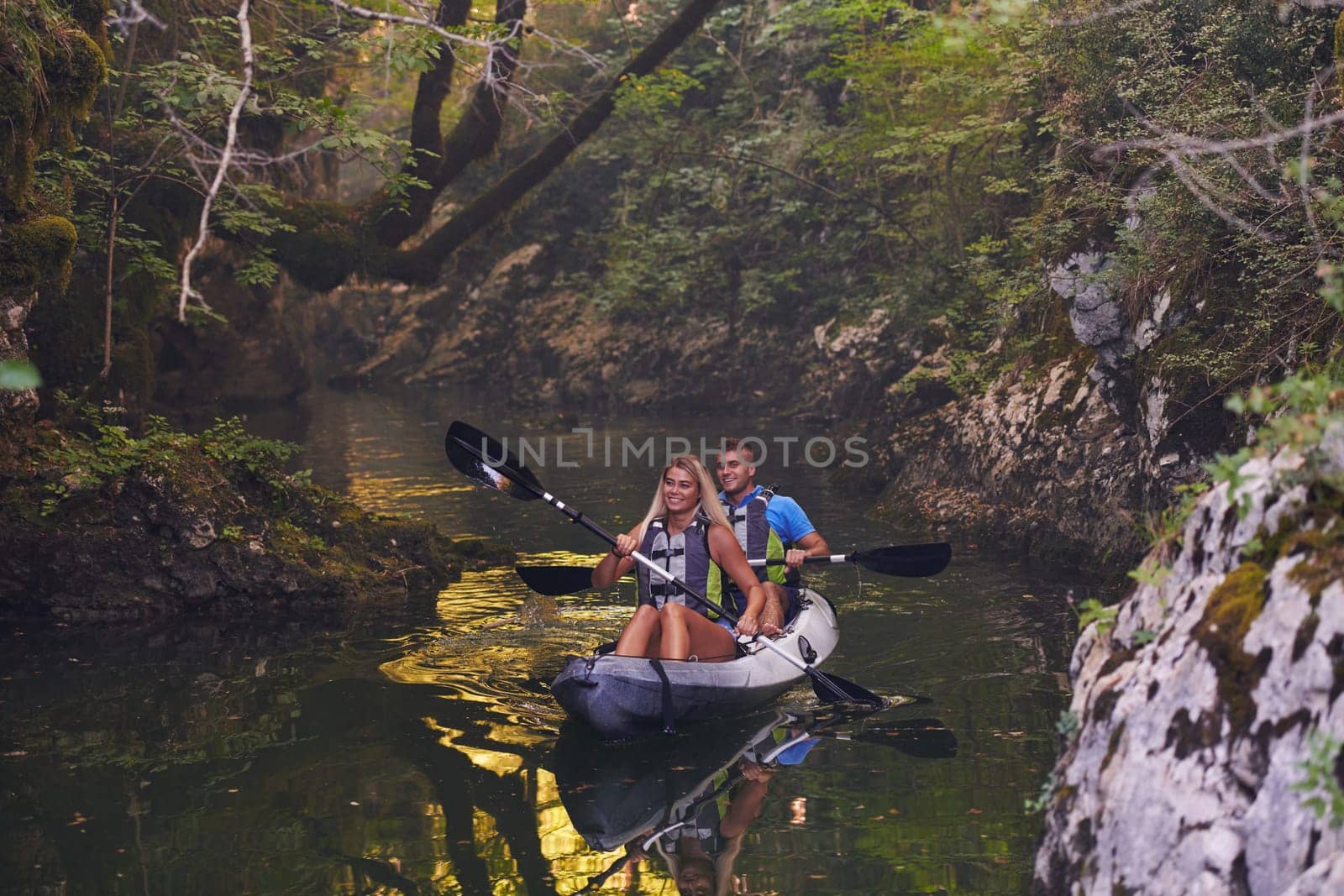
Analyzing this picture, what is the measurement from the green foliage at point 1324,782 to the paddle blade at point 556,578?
552cm

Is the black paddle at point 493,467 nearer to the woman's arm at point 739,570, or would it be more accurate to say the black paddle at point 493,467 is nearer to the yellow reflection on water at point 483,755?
the woman's arm at point 739,570

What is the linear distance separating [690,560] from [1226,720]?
4080 mm

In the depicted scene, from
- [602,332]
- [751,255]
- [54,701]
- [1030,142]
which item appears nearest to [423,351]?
[602,332]

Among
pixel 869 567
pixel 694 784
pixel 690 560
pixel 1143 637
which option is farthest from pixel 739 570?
pixel 1143 637

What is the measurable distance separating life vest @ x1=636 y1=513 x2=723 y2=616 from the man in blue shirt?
0.50m

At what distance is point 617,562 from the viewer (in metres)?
7.24

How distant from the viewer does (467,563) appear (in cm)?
1076

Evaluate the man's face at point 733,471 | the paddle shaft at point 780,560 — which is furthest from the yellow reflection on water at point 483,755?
the man's face at point 733,471

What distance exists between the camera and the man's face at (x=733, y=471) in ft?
25.7

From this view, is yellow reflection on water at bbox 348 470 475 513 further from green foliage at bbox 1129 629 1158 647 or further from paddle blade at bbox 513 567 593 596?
green foliage at bbox 1129 629 1158 647

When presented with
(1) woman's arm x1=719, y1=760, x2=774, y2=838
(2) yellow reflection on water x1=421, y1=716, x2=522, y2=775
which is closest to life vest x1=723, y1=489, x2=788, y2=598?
(1) woman's arm x1=719, y1=760, x2=774, y2=838

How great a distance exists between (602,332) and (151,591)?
17864 millimetres

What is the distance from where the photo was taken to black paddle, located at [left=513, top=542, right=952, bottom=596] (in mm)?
8109

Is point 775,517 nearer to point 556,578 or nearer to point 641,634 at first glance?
point 556,578
